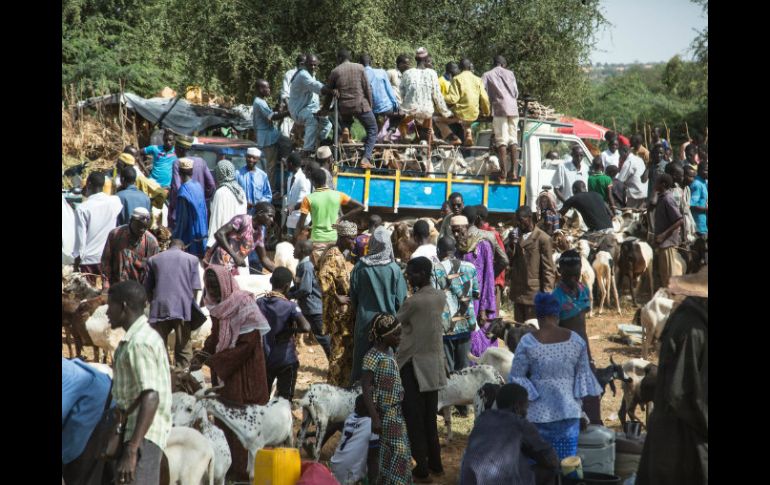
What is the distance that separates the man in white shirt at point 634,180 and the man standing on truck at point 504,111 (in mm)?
2663

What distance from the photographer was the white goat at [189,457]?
6.16 metres

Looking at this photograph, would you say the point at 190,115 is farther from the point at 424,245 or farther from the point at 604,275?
the point at 424,245

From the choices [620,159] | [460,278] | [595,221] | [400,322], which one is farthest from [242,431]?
[620,159]

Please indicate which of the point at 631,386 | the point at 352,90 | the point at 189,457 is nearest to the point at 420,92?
the point at 352,90

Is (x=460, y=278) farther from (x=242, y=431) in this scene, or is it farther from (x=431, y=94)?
(x=431, y=94)

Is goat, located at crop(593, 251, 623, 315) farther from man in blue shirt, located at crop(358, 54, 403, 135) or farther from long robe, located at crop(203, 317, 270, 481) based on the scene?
long robe, located at crop(203, 317, 270, 481)

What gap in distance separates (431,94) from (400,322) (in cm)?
723

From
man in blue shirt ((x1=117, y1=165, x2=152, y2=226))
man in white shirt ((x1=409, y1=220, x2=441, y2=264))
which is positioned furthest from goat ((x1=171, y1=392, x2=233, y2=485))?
man in blue shirt ((x1=117, y1=165, x2=152, y2=226))

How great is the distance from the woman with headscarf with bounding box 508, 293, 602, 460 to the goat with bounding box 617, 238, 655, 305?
26.7 feet

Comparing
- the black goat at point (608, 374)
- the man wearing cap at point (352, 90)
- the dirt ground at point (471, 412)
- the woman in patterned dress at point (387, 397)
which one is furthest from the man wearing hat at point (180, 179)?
the black goat at point (608, 374)

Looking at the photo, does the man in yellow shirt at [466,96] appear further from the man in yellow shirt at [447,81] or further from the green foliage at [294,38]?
the green foliage at [294,38]

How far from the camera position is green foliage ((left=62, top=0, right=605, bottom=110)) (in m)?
20.7

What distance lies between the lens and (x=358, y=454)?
6.93 m

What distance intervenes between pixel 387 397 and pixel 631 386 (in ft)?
7.55
